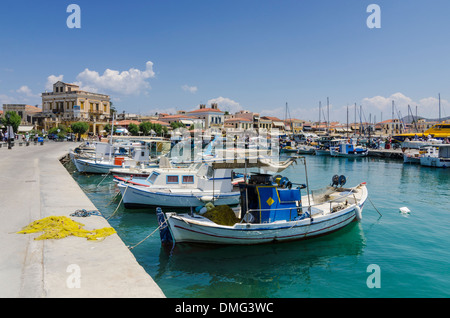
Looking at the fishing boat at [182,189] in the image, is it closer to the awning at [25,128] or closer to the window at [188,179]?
the window at [188,179]

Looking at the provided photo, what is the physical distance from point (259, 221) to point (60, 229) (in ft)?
21.9

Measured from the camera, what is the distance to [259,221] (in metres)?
12.8

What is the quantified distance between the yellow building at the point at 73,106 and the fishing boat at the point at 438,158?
71.9 m

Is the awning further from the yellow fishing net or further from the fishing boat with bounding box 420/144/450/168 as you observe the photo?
the fishing boat with bounding box 420/144/450/168

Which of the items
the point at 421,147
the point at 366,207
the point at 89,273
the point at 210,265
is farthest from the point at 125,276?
the point at 421,147

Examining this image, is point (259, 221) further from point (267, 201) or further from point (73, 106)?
point (73, 106)

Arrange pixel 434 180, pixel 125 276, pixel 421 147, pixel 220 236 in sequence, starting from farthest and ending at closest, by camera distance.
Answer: pixel 421 147 < pixel 434 180 < pixel 220 236 < pixel 125 276

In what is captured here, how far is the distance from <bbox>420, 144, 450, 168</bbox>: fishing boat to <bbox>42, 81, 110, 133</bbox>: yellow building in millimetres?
71945

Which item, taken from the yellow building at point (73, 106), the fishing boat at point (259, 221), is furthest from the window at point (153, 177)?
the yellow building at point (73, 106)

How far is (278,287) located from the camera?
10.3 meters

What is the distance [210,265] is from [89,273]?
4.74 metres

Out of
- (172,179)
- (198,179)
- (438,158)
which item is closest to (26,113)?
(172,179)

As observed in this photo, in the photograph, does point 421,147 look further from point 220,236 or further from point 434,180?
point 220,236

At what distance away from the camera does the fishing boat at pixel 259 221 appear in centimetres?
1223
